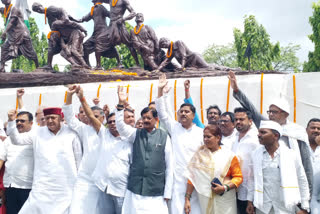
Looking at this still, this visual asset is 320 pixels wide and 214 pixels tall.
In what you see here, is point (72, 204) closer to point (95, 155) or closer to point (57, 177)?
point (57, 177)

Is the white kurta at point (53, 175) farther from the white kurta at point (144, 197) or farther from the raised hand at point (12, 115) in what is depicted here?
the white kurta at point (144, 197)

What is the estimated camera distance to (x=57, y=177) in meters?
3.48

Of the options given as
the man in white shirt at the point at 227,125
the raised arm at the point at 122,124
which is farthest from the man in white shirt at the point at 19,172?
the man in white shirt at the point at 227,125

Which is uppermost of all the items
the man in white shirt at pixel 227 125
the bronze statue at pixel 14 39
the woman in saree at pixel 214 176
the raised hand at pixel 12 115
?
the bronze statue at pixel 14 39

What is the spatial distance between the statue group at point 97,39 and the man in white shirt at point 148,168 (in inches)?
205

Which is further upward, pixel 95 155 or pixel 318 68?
pixel 318 68

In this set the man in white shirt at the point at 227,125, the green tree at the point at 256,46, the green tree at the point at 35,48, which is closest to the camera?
the man in white shirt at the point at 227,125

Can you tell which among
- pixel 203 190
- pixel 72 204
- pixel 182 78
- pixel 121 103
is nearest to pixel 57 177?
pixel 72 204

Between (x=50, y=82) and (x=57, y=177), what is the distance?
522 cm

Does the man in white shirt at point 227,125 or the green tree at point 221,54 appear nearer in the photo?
the man in white shirt at point 227,125

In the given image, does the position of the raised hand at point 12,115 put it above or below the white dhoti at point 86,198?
above

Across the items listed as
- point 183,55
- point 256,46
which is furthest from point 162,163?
point 256,46

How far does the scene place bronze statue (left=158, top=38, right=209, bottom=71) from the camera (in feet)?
27.0

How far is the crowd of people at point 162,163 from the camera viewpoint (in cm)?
294
